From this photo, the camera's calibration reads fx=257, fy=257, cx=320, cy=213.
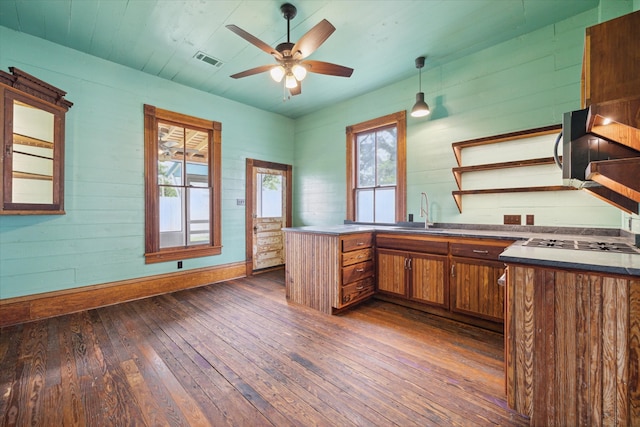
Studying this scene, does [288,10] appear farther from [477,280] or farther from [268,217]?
[268,217]

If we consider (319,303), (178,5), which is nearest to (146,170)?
(178,5)

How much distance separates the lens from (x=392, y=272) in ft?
10.5

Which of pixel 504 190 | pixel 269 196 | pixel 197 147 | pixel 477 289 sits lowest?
pixel 477 289

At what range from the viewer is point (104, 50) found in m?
3.13

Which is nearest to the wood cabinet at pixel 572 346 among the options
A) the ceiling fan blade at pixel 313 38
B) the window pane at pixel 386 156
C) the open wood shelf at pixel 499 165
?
the open wood shelf at pixel 499 165

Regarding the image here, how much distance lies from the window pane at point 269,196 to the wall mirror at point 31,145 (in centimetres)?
274

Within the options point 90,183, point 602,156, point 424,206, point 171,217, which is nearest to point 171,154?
point 171,217

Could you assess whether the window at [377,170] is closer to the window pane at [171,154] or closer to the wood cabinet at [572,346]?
the wood cabinet at [572,346]

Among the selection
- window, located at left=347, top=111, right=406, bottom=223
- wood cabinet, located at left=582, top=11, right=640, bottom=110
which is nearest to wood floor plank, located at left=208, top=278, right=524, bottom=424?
wood cabinet, located at left=582, top=11, right=640, bottom=110

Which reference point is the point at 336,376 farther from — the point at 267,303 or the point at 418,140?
the point at 418,140

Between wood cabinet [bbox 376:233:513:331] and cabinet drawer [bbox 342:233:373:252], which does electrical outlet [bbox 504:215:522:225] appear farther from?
cabinet drawer [bbox 342:233:373:252]

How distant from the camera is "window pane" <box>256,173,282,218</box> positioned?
5.04m

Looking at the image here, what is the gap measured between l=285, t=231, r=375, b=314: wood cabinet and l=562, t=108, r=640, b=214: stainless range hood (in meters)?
1.98

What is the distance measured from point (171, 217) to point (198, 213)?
1.30ft
